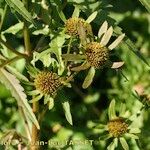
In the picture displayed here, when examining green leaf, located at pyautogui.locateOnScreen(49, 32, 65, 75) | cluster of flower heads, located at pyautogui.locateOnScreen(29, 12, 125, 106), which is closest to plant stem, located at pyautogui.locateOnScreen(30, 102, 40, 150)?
cluster of flower heads, located at pyautogui.locateOnScreen(29, 12, 125, 106)

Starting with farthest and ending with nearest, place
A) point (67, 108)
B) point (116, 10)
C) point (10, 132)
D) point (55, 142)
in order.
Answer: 1. point (116, 10)
2. point (55, 142)
3. point (10, 132)
4. point (67, 108)

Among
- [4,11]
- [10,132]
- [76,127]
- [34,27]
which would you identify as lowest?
[76,127]

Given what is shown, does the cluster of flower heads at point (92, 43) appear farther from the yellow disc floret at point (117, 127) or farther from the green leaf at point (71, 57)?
the yellow disc floret at point (117, 127)

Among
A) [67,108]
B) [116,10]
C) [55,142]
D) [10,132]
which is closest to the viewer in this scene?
[67,108]

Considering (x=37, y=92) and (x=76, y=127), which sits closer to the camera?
(x=37, y=92)

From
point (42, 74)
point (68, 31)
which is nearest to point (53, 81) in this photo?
point (42, 74)

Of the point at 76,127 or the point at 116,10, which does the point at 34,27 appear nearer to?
the point at 76,127

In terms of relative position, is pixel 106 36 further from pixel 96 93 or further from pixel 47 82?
pixel 96 93

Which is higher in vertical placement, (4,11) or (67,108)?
(4,11)
